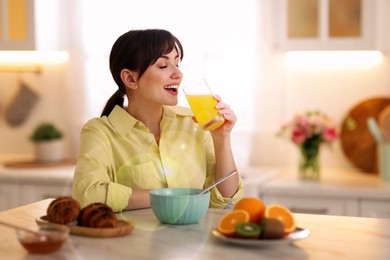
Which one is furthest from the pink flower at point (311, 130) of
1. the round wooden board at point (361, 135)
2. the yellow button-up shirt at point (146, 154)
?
the yellow button-up shirt at point (146, 154)

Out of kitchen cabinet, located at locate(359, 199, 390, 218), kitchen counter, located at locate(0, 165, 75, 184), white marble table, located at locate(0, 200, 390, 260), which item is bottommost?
kitchen cabinet, located at locate(359, 199, 390, 218)

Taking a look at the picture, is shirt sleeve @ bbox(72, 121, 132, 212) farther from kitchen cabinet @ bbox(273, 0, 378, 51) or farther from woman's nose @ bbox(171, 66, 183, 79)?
kitchen cabinet @ bbox(273, 0, 378, 51)

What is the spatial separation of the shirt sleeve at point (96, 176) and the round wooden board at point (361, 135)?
1.86 m

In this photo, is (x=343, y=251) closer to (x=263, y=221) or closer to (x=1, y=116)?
(x=263, y=221)

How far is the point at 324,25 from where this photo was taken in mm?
3453

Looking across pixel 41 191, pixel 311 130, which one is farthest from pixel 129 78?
pixel 41 191

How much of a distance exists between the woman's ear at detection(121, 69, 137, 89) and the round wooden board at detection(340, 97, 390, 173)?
5.75 feet

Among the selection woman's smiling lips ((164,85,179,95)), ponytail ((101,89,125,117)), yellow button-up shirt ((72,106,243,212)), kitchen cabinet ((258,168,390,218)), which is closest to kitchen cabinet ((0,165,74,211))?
kitchen cabinet ((258,168,390,218))

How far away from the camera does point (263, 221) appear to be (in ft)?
4.97

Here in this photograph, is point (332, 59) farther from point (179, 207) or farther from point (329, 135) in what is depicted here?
point (179, 207)

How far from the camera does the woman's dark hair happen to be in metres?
2.12

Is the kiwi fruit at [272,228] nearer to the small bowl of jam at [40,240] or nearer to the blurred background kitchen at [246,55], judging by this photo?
the small bowl of jam at [40,240]

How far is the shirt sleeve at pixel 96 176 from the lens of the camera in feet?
6.28

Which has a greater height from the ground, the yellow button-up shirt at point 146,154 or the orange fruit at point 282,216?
the yellow button-up shirt at point 146,154
